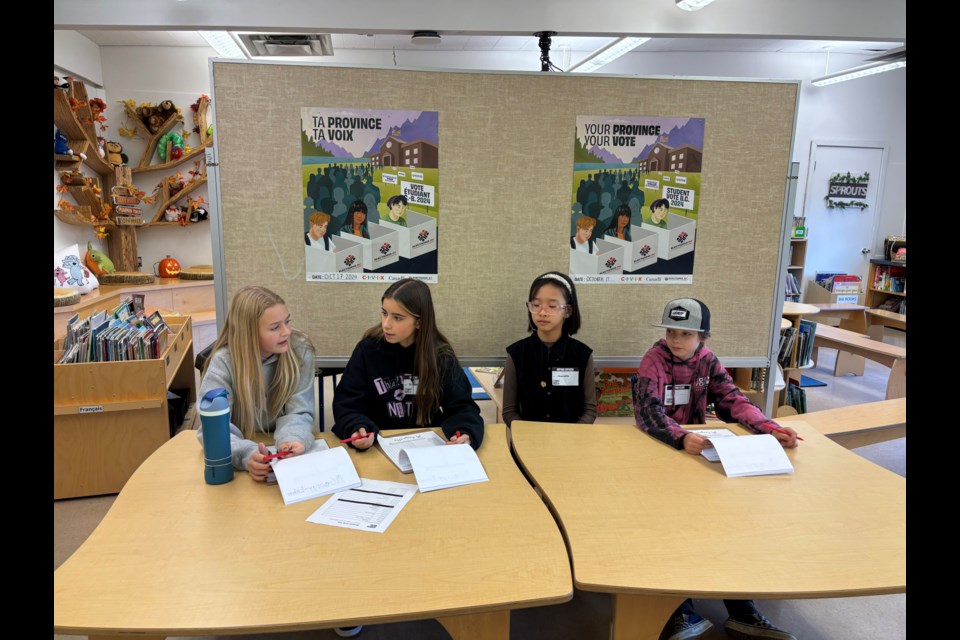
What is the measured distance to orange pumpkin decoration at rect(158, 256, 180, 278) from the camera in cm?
529

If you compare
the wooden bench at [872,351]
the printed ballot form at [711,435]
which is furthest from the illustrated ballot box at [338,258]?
the wooden bench at [872,351]

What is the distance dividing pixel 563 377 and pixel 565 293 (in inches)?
13.2

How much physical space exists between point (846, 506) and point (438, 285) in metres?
1.57

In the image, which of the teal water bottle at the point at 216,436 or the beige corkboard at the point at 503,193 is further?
the beige corkboard at the point at 503,193

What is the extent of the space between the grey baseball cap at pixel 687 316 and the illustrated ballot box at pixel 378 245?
1.09m

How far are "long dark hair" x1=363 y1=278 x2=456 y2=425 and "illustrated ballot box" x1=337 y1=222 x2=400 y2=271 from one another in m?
0.32

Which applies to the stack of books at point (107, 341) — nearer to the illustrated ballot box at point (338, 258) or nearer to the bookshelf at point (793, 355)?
the illustrated ballot box at point (338, 258)

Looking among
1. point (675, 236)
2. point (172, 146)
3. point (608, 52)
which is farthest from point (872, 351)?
point (172, 146)

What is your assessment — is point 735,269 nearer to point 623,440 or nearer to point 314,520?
point 623,440

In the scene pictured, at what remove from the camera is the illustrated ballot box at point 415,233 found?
228cm

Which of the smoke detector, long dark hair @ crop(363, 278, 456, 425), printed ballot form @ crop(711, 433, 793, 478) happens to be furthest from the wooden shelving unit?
printed ballot form @ crop(711, 433, 793, 478)

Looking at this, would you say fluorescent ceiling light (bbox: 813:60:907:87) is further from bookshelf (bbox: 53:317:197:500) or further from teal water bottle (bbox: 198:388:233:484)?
bookshelf (bbox: 53:317:197:500)

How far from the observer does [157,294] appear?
4.79 meters

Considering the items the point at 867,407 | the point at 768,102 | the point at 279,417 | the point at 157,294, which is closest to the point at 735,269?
the point at 768,102
